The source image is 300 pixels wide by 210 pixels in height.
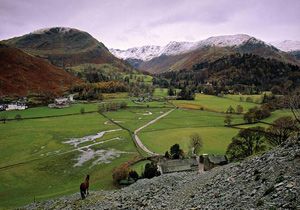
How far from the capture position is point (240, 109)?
165 m

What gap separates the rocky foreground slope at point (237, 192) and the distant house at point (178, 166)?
29425 millimetres

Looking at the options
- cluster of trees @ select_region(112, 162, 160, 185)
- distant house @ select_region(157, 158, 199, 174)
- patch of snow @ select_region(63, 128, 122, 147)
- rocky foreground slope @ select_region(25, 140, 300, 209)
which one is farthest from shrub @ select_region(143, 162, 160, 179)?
patch of snow @ select_region(63, 128, 122, 147)

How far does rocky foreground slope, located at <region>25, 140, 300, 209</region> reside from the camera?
2102 centimetres

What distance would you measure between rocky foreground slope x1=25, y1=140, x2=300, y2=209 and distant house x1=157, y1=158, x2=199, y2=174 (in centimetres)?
2943

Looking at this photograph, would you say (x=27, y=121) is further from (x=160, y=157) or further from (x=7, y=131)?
(x=160, y=157)

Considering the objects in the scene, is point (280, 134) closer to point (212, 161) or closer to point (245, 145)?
point (245, 145)

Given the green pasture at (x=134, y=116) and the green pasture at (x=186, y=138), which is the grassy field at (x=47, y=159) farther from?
the green pasture at (x=134, y=116)

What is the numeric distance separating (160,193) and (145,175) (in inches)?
1329

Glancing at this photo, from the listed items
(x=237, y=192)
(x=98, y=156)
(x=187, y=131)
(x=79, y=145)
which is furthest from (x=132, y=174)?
(x=187, y=131)

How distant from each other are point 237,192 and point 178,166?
46503mm

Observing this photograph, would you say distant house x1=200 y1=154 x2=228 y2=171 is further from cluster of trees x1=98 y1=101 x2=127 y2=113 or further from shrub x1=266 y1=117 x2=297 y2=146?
cluster of trees x1=98 y1=101 x2=127 y2=113

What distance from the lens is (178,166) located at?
232ft

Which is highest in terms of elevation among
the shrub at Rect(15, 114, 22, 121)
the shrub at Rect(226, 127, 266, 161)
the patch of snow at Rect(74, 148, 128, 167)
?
the shrub at Rect(15, 114, 22, 121)

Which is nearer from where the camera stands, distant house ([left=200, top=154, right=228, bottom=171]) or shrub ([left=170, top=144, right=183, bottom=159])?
distant house ([left=200, top=154, right=228, bottom=171])
